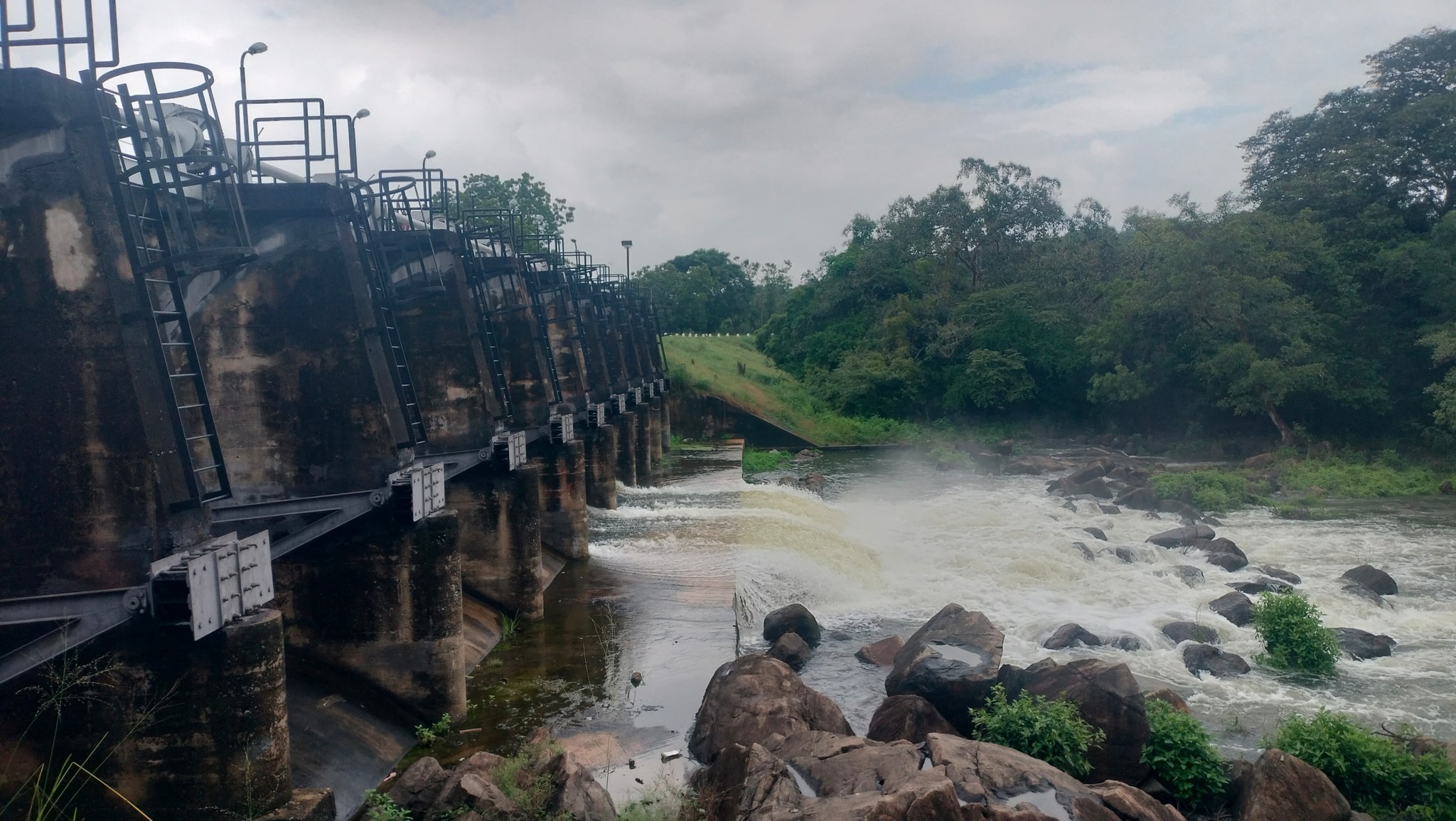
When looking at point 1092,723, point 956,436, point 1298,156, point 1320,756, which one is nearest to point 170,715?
point 1092,723

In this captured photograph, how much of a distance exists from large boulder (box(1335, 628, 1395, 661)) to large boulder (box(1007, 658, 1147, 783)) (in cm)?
738

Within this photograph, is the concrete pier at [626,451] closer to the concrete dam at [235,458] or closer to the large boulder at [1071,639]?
the concrete dam at [235,458]

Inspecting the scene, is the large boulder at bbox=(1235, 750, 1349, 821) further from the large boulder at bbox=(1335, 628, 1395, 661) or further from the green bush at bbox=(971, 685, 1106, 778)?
the large boulder at bbox=(1335, 628, 1395, 661)

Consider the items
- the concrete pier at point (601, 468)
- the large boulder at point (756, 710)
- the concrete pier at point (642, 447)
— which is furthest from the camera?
the concrete pier at point (642, 447)

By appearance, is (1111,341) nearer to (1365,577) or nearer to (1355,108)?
(1355,108)

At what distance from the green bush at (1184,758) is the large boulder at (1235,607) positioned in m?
7.71

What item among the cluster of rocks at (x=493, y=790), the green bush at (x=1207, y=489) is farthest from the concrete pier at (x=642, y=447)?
the cluster of rocks at (x=493, y=790)

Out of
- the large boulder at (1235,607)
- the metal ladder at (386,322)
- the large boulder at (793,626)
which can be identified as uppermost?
the metal ladder at (386,322)

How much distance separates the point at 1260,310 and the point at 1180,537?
17759 millimetres

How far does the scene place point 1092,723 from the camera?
1209 cm

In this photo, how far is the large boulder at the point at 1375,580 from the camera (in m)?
21.2

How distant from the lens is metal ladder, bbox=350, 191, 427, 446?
15008 mm

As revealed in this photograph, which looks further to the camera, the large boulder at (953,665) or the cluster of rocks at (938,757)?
the large boulder at (953,665)

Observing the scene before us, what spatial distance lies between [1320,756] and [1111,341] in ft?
119
